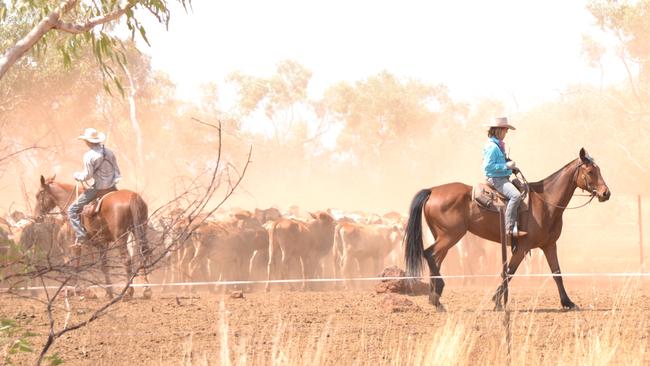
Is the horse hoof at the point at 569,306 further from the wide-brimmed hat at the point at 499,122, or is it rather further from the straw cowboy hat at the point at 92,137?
the straw cowboy hat at the point at 92,137

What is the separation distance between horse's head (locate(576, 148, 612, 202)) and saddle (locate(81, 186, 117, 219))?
6989 millimetres

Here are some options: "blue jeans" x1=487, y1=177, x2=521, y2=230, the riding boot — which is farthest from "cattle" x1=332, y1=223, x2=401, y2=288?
"blue jeans" x1=487, y1=177, x2=521, y2=230

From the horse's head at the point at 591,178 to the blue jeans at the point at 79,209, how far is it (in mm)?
7183

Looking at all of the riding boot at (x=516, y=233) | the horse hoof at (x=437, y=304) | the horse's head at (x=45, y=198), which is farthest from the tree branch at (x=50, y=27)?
the horse's head at (x=45, y=198)

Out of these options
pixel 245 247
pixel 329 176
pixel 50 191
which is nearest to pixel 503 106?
pixel 329 176

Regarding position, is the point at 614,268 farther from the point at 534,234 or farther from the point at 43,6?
the point at 43,6

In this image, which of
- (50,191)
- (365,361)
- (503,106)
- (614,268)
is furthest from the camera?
(503,106)

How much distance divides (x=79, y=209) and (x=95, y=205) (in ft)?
0.82

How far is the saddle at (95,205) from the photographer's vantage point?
1650cm

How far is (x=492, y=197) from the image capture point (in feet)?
48.7

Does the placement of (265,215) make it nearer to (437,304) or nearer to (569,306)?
(437,304)

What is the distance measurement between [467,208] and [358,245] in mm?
11377

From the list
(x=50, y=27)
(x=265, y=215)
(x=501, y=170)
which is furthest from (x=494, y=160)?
(x=265, y=215)

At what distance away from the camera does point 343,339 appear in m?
10.8
